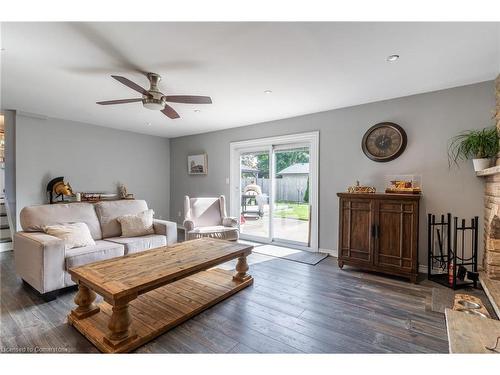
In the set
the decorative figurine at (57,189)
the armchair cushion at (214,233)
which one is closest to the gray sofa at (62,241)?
the armchair cushion at (214,233)

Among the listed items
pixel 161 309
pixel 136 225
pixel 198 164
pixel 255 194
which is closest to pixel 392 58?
pixel 161 309

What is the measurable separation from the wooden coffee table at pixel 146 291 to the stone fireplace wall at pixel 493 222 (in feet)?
8.38

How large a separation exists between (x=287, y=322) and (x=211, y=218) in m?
2.81

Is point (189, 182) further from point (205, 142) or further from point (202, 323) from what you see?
point (202, 323)

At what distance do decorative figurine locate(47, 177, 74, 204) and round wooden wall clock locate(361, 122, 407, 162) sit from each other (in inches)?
197

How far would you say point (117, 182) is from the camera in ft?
17.2

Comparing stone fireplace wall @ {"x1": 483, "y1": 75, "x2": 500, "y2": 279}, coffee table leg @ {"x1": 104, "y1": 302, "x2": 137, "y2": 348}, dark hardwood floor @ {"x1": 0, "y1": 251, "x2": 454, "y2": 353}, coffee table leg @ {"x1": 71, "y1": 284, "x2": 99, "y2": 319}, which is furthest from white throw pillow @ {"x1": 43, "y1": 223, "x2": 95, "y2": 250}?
stone fireplace wall @ {"x1": 483, "y1": 75, "x2": 500, "y2": 279}

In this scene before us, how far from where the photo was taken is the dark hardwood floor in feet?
5.63

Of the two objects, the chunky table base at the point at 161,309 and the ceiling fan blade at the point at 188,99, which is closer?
the chunky table base at the point at 161,309

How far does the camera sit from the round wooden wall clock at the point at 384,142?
324 cm

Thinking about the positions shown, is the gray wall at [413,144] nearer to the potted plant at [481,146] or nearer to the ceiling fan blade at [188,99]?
the potted plant at [481,146]

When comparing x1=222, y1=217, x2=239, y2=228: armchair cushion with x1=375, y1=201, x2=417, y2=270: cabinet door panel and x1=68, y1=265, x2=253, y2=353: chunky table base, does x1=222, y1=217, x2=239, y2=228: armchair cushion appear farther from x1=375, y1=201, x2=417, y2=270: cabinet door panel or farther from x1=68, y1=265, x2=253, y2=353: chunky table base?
x1=375, y1=201, x2=417, y2=270: cabinet door panel

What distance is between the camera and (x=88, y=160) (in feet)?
15.7
